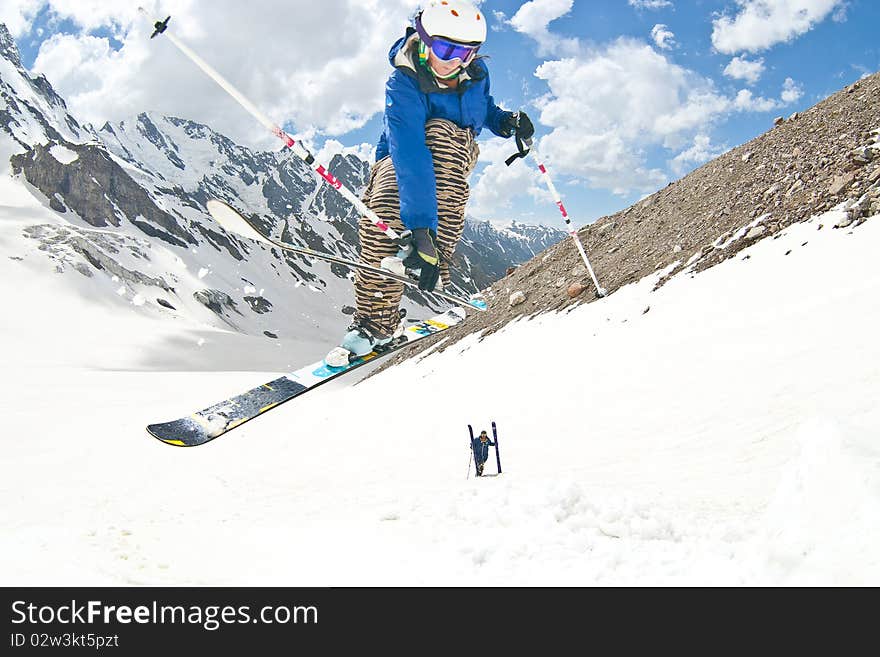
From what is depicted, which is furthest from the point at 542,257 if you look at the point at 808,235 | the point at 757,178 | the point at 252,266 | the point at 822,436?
the point at 252,266

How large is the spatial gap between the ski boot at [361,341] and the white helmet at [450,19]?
195 centimetres

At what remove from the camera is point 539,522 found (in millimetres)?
2748

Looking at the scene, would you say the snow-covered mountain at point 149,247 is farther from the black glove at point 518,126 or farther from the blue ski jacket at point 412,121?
the blue ski jacket at point 412,121

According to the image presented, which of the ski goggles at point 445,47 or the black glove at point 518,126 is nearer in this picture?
the ski goggles at point 445,47

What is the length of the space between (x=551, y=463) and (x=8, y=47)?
174 meters

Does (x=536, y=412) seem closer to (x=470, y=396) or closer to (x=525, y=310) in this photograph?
(x=470, y=396)

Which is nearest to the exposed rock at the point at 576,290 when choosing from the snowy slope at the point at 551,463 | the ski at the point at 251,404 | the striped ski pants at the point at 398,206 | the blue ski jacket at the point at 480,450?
the snowy slope at the point at 551,463

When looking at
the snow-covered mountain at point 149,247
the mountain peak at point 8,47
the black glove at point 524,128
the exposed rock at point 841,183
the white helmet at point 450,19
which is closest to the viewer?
the white helmet at point 450,19

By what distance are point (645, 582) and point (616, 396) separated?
376 centimetres

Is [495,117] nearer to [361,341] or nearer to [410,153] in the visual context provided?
[410,153]

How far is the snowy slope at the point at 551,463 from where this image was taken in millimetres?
2041

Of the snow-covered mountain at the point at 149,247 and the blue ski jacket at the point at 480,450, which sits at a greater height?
the snow-covered mountain at the point at 149,247

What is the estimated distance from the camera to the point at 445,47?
3391 mm

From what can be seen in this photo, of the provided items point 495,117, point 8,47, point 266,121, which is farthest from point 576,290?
point 8,47
